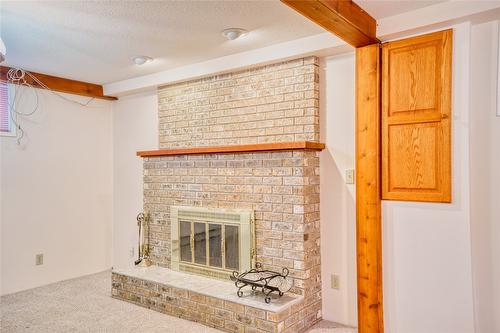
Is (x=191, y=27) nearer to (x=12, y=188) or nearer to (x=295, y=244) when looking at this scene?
(x=295, y=244)

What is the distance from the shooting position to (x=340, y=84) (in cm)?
302

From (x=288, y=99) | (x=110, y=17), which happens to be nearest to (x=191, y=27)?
(x=110, y=17)

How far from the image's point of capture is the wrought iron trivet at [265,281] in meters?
2.85

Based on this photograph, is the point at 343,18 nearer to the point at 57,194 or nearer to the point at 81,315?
the point at 81,315

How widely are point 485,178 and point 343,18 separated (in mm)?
1347

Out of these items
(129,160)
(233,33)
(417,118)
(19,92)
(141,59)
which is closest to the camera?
(417,118)

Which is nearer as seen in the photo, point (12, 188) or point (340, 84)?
point (340, 84)

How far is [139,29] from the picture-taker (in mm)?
2771

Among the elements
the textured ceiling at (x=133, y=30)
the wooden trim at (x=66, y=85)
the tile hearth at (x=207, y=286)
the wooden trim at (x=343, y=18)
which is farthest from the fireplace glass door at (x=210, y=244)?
the wooden trim at (x=66, y=85)

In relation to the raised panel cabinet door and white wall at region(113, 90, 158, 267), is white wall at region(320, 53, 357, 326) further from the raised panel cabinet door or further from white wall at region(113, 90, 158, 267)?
white wall at region(113, 90, 158, 267)

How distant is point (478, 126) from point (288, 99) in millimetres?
1399

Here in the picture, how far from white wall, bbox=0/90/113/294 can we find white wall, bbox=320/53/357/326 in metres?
2.88

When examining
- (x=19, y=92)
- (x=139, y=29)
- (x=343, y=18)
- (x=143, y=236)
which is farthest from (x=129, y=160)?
(x=343, y=18)

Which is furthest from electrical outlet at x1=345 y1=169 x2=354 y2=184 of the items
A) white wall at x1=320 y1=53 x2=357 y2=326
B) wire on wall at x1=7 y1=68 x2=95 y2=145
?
wire on wall at x1=7 y1=68 x2=95 y2=145
